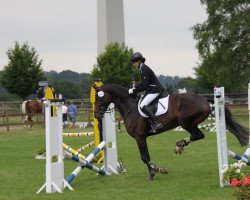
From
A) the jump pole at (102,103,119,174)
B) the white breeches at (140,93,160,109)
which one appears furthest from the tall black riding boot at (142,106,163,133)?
the jump pole at (102,103,119,174)

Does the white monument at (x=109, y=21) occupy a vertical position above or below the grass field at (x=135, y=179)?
above

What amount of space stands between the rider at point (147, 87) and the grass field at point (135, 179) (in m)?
1.22

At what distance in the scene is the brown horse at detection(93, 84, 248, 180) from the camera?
1173 cm

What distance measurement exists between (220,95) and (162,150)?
8.24m

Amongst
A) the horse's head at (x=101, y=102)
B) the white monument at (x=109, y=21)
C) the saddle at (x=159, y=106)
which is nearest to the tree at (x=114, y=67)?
the white monument at (x=109, y=21)

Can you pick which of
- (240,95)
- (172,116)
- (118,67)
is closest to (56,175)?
(172,116)

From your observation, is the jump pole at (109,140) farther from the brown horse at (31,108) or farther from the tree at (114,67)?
the tree at (114,67)

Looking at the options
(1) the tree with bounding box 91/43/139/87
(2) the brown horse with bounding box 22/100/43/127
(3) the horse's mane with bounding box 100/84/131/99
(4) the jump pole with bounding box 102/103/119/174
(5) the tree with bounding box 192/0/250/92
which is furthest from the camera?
(1) the tree with bounding box 91/43/139/87

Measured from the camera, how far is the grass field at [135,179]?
9719mm

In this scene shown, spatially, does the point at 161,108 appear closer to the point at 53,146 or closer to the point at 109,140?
the point at 109,140

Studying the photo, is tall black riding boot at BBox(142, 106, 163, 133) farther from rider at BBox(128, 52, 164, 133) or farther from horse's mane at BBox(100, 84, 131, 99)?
horse's mane at BBox(100, 84, 131, 99)

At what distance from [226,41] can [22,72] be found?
1578 centimetres

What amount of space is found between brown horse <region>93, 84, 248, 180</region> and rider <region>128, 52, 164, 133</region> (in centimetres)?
19

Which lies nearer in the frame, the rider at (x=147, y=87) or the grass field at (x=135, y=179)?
the grass field at (x=135, y=179)
